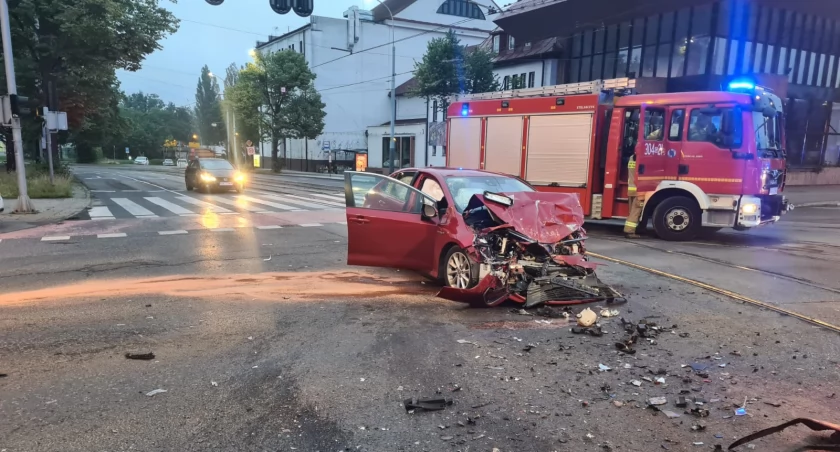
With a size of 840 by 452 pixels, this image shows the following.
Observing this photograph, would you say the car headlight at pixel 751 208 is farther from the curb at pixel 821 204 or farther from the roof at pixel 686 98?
the curb at pixel 821 204

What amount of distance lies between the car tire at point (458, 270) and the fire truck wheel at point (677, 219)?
21.2 ft

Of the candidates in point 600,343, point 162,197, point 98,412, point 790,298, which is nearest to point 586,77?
point 162,197

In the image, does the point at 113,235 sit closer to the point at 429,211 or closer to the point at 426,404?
the point at 429,211

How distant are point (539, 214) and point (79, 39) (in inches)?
908

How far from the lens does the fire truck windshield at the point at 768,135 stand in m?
9.84

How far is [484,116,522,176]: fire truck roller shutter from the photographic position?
12.6 meters

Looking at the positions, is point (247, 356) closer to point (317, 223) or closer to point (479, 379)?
point (479, 379)

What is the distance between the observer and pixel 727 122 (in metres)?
9.91

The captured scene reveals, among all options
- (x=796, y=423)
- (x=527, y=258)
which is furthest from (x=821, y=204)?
(x=796, y=423)

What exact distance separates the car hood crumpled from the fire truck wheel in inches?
209

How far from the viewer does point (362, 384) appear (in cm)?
395

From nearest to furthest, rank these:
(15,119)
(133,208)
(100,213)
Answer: (15,119), (100,213), (133,208)

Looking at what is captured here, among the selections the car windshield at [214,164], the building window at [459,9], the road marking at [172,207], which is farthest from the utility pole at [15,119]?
the building window at [459,9]

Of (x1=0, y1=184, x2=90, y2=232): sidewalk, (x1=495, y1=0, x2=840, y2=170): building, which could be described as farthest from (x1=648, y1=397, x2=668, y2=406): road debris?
(x1=495, y1=0, x2=840, y2=170): building
